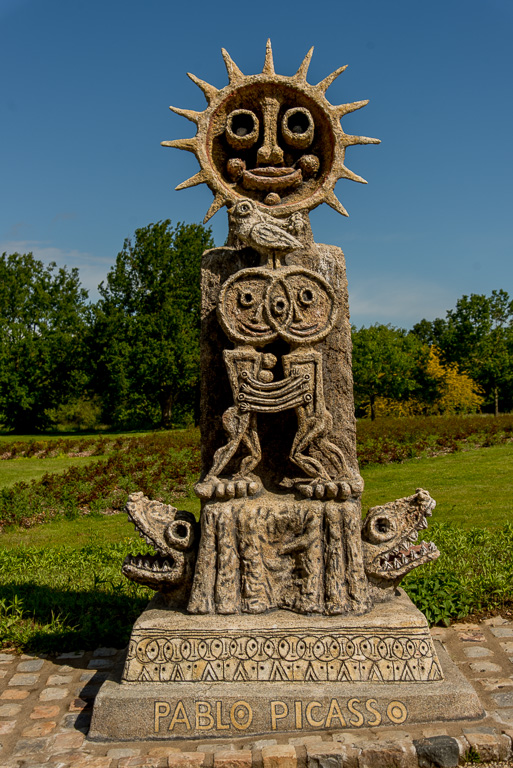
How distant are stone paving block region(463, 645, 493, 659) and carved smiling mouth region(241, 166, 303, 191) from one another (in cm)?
323

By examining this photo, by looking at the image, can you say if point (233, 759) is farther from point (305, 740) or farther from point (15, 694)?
point (15, 694)

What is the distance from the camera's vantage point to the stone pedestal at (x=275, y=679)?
3184 mm

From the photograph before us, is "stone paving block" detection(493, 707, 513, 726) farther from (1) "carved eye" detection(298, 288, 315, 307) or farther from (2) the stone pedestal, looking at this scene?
(1) "carved eye" detection(298, 288, 315, 307)

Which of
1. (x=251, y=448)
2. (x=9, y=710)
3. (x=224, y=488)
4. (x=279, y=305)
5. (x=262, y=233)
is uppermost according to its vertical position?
(x=262, y=233)

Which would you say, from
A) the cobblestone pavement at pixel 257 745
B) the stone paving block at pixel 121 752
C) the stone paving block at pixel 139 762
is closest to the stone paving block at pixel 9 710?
the cobblestone pavement at pixel 257 745

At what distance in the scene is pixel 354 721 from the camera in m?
3.18

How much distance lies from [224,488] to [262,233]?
4.80 feet

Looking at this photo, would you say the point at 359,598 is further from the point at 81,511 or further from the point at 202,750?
the point at 81,511

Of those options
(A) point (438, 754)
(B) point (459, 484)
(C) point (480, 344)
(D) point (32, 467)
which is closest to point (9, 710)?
(A) point (438, 754)

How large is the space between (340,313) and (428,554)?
1.49 m

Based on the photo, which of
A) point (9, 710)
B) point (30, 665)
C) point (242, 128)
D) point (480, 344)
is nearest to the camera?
point (9, 710)

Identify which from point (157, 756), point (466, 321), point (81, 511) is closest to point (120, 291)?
point (466, 321)

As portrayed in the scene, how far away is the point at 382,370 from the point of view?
26.2m

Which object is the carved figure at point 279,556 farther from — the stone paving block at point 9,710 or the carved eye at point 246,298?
the carved eye at point 246,298
